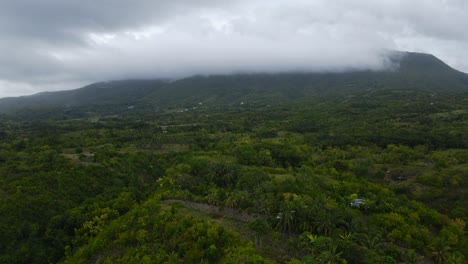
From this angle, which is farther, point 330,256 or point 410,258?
point 410,258

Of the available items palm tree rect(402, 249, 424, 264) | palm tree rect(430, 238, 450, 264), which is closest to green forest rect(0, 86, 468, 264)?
palm tree rect(430, 238, 450, 264)

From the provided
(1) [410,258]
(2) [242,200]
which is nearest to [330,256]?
(1) [410,258]

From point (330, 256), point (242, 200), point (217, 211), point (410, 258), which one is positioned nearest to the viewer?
point (330, 256)

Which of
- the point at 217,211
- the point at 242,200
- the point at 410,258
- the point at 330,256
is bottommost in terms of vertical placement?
the point at 217,211

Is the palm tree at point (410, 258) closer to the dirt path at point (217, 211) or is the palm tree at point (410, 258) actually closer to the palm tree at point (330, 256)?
the palm tree at point (330, 256)

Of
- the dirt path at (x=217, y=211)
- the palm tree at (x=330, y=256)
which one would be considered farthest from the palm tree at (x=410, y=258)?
the dirt path at (x=217, y=211)

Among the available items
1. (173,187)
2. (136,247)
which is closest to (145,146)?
(173,187)

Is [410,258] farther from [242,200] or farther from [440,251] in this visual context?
[242,200]

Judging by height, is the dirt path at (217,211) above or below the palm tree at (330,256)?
below

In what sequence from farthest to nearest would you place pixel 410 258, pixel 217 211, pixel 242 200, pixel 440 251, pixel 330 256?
pixel 242 200
pixel 217 211
pixel 440 251
pixel 410 258
pixel 330 256
